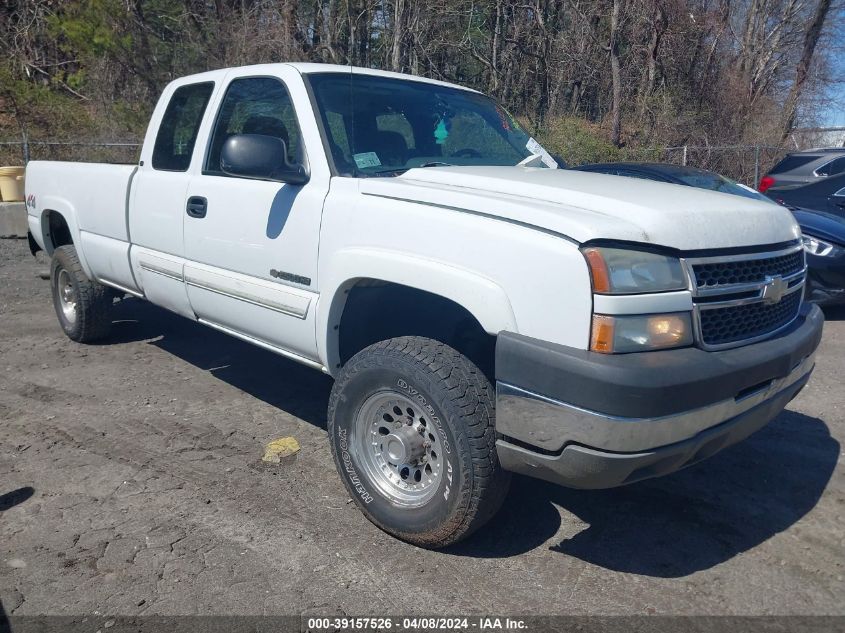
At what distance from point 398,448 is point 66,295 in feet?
14.3

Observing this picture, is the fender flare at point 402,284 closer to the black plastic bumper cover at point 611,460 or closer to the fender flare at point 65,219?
the black plastic bumper cover at point 611,460

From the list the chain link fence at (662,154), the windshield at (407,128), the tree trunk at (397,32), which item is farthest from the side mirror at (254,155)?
the tree trunk at (397,32)

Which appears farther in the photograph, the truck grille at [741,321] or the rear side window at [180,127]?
the rear side window at [180,127]

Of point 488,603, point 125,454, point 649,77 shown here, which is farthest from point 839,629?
point 649,77

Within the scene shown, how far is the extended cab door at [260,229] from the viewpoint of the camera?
12.0 feet

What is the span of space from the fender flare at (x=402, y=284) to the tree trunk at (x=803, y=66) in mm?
20159

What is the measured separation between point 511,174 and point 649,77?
18335 mm

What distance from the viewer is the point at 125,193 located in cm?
506

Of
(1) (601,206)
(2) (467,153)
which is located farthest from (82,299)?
(1) (601,206)

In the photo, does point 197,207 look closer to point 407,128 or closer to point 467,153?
point 407,128

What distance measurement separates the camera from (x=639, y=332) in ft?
8.48

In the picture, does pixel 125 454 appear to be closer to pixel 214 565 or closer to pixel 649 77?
pixel 214 565

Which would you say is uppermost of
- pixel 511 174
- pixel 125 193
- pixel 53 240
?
pixel 511 174

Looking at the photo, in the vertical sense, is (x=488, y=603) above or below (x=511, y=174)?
below
